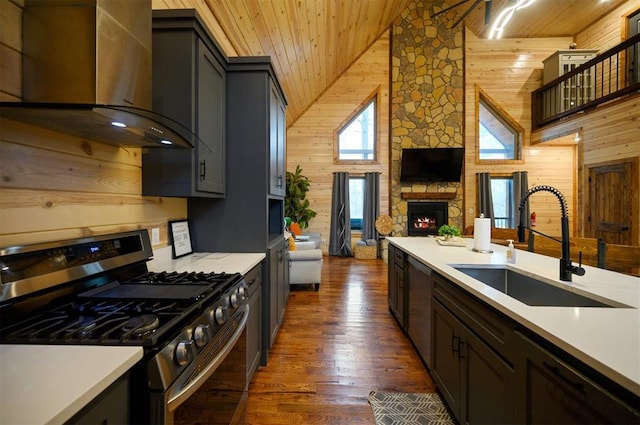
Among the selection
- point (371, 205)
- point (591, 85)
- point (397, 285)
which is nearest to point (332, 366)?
point (397, 285)

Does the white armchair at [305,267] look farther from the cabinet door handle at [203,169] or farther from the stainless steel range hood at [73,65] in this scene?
the stainless steel range hood at [73,65]

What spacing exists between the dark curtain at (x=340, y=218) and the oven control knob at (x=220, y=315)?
5.75 meters

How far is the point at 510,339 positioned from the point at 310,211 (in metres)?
5.90

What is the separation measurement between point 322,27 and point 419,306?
4.16 m

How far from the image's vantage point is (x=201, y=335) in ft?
3.24

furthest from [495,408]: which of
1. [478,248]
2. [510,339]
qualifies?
[478,248]

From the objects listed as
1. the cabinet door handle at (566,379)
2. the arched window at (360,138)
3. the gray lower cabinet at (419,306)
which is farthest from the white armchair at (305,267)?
the arched window at (360,138)

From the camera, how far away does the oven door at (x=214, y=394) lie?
0.81 meters

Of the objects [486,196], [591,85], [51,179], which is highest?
[591,85]

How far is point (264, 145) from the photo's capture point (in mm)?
2213

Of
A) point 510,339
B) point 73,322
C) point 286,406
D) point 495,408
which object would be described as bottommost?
point 286,406

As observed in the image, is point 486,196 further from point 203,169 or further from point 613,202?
point 203,169

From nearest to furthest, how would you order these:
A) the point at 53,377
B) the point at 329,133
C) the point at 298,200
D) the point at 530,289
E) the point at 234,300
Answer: the point at 53,377 < the point at 234,300 < the point at 530,289 < the point at 298,200 < the point at 329,133

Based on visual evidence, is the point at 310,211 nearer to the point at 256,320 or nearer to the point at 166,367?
the point at 256,320
